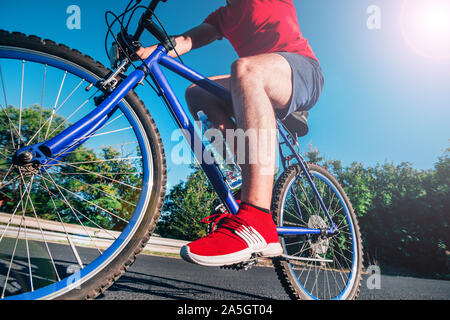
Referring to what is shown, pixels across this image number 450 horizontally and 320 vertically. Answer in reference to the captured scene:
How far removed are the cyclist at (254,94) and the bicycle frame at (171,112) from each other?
160 millimetres

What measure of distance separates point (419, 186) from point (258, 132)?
2366 cm

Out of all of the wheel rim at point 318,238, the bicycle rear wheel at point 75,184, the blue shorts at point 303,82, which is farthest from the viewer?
the wheel rim at point 318,238

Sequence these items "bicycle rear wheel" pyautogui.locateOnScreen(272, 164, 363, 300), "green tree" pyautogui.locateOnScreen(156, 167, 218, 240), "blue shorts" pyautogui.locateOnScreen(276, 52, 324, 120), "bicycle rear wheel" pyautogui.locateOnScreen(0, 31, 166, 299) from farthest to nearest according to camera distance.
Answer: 1. "green tree" pyautogui.locateOnScreen(156, 167, 218, 240)
2. "bicycle rear wheel" pyautogui.locateOnScreen(272, 164, 363, 300)
3. "blue shorts" pyautogui.locateOnScreen(276, 52, 324, 120)
4. "bicycle rear wheel" pyautogui.locateOnScreen(0, 31, 166, 299)

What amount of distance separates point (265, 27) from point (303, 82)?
0.61 m

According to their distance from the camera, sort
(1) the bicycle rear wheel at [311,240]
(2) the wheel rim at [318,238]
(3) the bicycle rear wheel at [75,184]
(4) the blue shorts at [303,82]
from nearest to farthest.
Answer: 1. (3) the bicycle rear wheel at [75,184]
2. (4) the blue shorts at [303,82]
3. (1) the bicycle rear wheel at [311,240]
4. (2) the wheel rim at [318,238]

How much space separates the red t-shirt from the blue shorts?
14 cm

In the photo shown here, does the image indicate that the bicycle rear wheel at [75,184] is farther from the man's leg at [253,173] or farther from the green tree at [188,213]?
the green tree at [188,213]

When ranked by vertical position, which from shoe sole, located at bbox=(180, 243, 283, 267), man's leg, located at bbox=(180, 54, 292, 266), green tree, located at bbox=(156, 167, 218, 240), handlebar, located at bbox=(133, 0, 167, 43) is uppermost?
handlebar, located at bbox=(133, 0, 167, 43)

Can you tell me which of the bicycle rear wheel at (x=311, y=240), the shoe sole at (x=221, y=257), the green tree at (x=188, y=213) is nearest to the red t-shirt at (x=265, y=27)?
the bicycle rear wheel at (x=311, y=240)

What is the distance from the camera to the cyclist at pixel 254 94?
3.36 feet

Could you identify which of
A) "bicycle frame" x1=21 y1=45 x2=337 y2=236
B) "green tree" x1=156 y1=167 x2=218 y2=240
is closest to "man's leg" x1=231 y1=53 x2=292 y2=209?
"bicycle frame" x1=21 y1=45 x2=337 y2=236

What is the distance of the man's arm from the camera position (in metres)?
1.66

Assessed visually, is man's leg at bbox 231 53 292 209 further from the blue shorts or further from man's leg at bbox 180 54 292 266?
the blue shorts

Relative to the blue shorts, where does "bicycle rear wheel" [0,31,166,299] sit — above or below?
below
